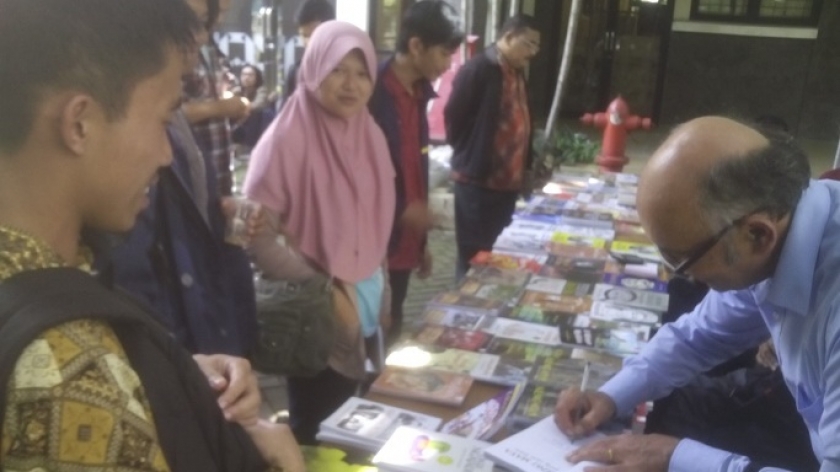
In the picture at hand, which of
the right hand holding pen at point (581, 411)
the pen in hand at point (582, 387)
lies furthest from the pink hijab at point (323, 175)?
the right hand holding pen at point (581, 411)

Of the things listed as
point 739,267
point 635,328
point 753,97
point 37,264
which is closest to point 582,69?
point 753,97

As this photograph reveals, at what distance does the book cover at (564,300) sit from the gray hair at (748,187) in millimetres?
1013

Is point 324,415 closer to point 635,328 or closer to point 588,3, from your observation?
point 635,328

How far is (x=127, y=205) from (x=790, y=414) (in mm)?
1725

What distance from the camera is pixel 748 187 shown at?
1.29m

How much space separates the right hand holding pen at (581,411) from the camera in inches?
60.8

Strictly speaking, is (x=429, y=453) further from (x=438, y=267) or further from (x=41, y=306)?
(x=438, y=267)

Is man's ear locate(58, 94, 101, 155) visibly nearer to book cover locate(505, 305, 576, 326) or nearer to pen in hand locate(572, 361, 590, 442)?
pen in hand locate(572, 361, 590, 442)

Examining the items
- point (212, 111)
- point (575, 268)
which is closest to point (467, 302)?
point (575, 268)

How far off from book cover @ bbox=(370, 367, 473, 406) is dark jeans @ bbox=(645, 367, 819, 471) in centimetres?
53

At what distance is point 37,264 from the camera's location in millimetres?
736

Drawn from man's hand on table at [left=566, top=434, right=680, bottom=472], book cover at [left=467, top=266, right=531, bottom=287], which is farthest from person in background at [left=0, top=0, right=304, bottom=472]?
book cover at [left=467, top=266, right=531, bottom=287]

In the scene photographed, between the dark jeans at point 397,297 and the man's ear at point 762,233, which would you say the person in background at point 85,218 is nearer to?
the man's ear at point 762,233

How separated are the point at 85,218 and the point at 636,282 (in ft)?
6.66
